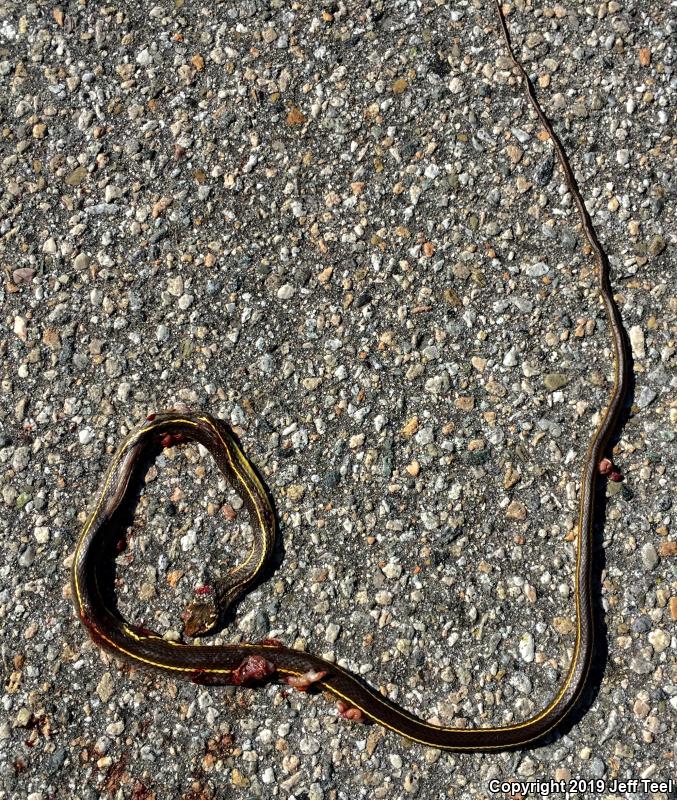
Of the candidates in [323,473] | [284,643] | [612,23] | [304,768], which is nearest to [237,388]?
[323,473]

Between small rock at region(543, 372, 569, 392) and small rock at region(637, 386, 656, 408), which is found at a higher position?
small rock at region(543, 372, 569, 392)

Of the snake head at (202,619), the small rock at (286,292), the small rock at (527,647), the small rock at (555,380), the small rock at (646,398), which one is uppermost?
the small rock at (286,292)

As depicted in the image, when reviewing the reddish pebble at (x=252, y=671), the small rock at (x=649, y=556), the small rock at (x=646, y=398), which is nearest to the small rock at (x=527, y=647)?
the small rock at (x=649, y=556)

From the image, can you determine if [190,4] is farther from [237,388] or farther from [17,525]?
[17,525]

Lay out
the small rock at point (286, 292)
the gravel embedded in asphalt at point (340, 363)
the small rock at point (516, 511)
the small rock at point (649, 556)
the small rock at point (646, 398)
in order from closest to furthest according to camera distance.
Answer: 1. the gravel embedded in asphalt at point (340, 363)
2. the small rock at point (649, 556)
3. the small rock at point (516, 511)
4. the small rock at point (646, 398)
5. the small rock at point (286, 292)

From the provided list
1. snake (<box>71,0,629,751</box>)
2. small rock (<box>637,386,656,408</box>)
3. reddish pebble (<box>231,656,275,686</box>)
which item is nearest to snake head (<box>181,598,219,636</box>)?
snake (<box>71,0,629,751</box>)

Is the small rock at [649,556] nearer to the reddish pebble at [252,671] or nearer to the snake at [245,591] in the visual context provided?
the snake at [245,591]

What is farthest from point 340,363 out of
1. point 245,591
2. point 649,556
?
point 649,556

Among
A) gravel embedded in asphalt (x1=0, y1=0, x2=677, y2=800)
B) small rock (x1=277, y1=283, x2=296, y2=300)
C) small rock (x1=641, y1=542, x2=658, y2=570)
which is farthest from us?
small rock (x1=277, y1=283, x2=296, y2=300)

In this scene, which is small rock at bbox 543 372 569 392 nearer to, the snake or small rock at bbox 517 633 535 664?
the snake
